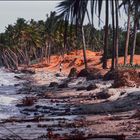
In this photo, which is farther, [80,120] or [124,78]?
[124,78]

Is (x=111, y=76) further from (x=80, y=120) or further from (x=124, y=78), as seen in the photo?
(x=80, y=120)

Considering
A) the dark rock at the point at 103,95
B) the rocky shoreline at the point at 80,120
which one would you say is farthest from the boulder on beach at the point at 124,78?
the dark rock at the point at 103,95

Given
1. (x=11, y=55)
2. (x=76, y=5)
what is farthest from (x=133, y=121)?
(x=11, y=55)

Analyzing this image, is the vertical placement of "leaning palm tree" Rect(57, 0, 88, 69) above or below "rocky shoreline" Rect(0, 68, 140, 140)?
above

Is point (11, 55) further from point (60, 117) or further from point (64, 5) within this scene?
point (60, 117)

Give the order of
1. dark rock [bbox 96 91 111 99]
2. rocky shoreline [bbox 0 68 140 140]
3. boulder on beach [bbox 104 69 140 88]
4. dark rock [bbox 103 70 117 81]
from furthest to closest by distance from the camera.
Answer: dark rock [bbox 103 70 117 81], boulder on beach [bbox 104 69 140 88], dark rock [bbox 96 91 111 99], rocky shoreline [bbox 0 68 140 140]

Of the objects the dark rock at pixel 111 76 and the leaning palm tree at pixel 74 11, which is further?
the dark rock at pixel 111 76

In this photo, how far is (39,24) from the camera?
120375mm

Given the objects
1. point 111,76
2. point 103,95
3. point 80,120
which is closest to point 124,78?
point 103,95

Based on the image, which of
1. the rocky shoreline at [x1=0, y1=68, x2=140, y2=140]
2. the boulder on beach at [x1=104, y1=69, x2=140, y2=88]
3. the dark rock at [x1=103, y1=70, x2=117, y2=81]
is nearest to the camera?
the rocky shoreline at [x1=0, y1=68, x2=140, y2=140]

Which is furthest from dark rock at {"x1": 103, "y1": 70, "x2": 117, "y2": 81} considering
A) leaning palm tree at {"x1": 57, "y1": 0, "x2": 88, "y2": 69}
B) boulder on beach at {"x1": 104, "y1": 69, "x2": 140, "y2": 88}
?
leaning palm tree at {"x1": 57, "y1": 0, "x2": 88, "y2": 69}

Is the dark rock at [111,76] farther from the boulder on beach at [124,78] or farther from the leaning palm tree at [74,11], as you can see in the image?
the leaning palm tree at [74,11]

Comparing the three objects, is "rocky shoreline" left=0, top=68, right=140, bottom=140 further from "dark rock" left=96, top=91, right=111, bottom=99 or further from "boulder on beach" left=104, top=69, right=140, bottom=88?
"boulder on beach" left=104, top=69, right=140, bottom=88

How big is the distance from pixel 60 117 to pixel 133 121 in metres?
4.18
